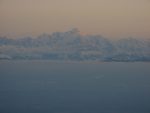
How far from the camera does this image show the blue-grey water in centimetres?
→ 301

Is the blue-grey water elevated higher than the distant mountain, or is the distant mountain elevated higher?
the distant mountain

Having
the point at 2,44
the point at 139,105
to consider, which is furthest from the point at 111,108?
the point at 2,44

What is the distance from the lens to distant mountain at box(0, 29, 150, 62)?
3051 mm

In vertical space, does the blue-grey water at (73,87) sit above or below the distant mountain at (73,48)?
below

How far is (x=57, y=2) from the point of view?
308 centimetres

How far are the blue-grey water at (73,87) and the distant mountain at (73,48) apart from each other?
0.08 metres

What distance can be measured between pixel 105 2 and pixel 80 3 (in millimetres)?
286

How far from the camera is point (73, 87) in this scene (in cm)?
303

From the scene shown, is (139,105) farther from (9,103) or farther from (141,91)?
(9,103)

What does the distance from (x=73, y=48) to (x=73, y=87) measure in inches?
17.4

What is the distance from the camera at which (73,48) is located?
10.1ft

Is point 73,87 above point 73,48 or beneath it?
beneath

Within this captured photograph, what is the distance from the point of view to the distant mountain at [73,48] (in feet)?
10.0

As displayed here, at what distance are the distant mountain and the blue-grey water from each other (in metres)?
0.08
